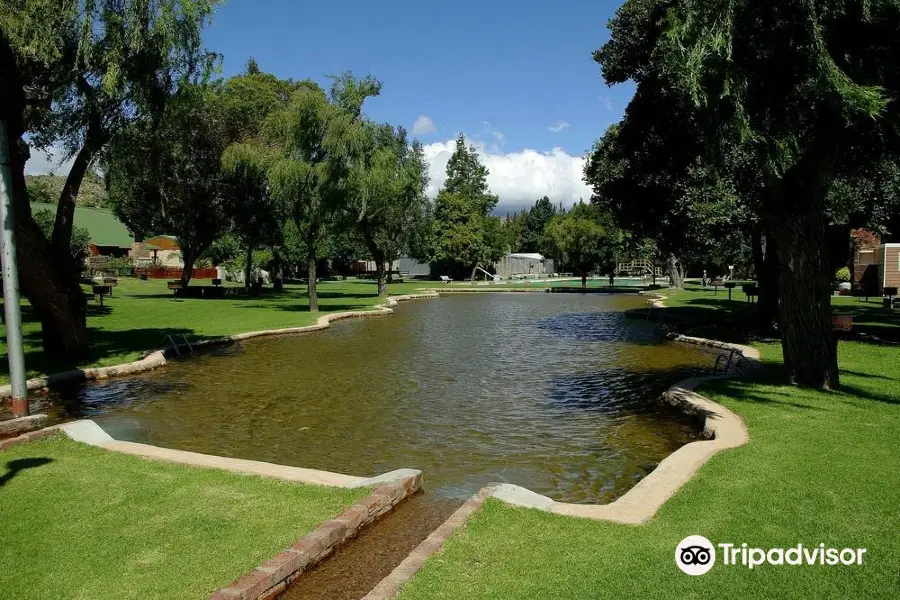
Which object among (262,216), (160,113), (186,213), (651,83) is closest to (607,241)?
(262,216)

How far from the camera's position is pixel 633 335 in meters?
18.8

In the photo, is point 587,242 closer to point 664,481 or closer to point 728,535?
point 664,481

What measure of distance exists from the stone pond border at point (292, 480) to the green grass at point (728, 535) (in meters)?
0.89

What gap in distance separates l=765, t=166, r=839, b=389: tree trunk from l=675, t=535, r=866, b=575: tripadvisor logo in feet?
19.5

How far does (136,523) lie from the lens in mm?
4734

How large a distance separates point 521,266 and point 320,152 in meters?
46.8

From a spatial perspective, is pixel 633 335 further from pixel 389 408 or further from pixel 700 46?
pixel 700 46

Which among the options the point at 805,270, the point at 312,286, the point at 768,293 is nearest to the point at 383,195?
the point at 312,286

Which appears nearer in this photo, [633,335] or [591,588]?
[591,588]

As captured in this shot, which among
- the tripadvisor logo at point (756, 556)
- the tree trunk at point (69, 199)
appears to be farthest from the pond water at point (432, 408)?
the tree trunk at point (69, 199)

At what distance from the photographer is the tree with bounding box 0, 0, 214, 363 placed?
1054 centimetres

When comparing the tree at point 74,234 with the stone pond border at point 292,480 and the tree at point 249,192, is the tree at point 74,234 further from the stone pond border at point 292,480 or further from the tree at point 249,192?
the stone pond border at point 292,480

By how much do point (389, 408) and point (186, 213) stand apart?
26.3 meters

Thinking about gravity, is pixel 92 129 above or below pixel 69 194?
above
